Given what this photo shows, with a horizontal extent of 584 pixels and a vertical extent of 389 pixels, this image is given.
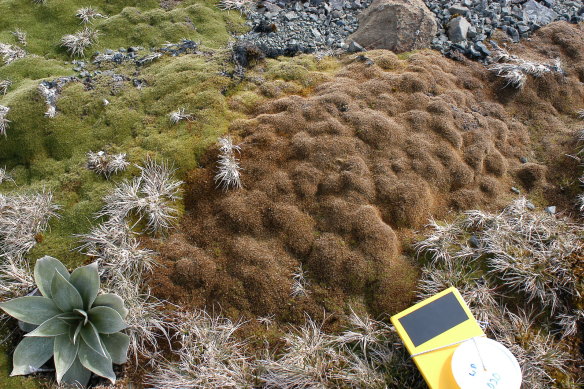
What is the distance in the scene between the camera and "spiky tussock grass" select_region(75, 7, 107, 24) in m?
8.83

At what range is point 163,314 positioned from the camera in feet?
15.6

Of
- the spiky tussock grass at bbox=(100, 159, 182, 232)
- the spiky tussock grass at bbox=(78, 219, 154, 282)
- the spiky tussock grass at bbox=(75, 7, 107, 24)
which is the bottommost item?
the spiky tussock grass at bbox=(78, 219, 154, 282)

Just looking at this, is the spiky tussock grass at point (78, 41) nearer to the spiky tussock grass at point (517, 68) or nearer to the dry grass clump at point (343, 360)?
the dry grass clump at point (343, 360)

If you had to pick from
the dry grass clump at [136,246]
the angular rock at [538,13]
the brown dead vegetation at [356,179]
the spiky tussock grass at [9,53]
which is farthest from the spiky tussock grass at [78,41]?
the angular rock at [538,13]

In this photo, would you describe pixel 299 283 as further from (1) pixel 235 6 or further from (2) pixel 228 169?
(1) pixel 235 6

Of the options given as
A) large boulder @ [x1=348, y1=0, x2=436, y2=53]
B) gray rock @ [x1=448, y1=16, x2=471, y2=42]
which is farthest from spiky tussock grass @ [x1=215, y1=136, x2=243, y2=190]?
gray rock @ [x1=448, y1=16, x2=471, y2=42]

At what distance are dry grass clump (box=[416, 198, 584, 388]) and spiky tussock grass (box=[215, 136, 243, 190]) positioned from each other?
2.77m

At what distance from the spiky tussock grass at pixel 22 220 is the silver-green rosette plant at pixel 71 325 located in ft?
3.82

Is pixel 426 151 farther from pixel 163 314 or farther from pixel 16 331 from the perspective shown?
pixel 16 331

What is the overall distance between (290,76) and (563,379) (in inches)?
237

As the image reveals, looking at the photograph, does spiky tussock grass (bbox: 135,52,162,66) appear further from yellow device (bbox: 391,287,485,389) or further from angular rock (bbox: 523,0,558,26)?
angular rock (bbox: 523,0,558,26)

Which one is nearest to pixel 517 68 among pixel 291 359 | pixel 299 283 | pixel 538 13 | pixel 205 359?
pixel 538 13

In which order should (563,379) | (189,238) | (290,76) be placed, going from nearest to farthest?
(563,379), (189,238), (290,76)

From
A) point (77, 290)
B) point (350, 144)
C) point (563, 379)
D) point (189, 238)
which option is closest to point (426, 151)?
point (350, 144)
